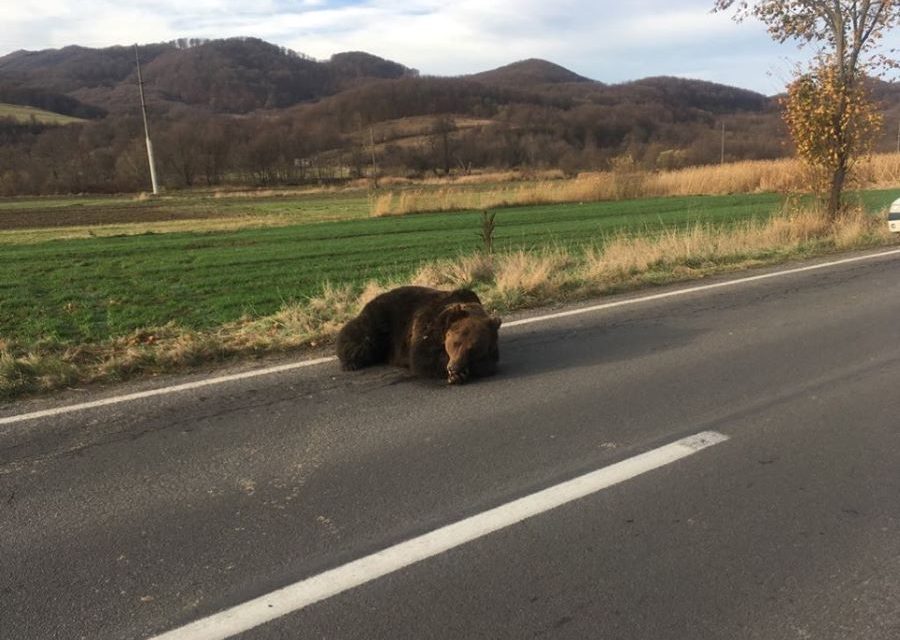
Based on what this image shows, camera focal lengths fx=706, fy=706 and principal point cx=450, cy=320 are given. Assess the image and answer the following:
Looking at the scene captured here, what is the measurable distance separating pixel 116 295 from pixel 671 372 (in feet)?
33.5

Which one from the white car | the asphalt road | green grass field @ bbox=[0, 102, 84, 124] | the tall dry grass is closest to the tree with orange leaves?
the white car

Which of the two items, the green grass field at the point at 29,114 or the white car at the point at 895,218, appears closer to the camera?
the white car at the point at 895,218

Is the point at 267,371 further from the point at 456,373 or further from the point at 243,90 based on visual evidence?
the point at 243,90

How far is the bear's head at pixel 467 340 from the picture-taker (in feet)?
19.2

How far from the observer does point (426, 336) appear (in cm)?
600

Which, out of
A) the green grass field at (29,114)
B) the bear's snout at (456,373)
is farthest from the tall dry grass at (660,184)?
the green grass field at (29,114)

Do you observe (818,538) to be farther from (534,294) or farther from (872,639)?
(534,294)

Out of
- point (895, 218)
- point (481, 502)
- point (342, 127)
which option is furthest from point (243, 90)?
point (481, 502)

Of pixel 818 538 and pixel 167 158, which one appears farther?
pixel 167 158

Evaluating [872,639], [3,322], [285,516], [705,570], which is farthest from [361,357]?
[3,322]

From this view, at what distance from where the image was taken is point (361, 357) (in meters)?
6.30

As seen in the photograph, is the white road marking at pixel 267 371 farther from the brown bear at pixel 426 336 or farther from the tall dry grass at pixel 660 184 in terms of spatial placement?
the tall dry grass at pixel 660 184

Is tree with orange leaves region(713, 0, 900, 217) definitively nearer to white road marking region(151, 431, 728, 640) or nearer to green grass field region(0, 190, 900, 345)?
green grass field region(0, 190, 900, 345)

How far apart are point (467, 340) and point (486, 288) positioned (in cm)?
446
